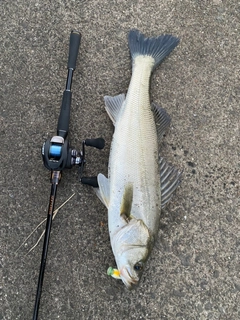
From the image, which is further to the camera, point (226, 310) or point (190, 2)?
point (190, 2)

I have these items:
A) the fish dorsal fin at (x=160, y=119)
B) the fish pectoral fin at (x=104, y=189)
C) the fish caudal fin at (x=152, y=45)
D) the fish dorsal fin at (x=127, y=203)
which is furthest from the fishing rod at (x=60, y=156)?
the fish caudal fin at (x=152, y=45)

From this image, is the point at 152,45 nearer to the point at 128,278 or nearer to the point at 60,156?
the point at 60,156

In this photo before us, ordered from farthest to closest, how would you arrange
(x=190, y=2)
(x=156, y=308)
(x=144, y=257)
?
1. (x=190, y=2)
2. (x=156, y=308)
3. (x=144, y=257)

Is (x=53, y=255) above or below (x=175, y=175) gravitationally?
below

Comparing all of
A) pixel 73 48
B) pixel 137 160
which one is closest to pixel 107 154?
pixel 137 160

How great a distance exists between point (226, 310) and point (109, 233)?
934 millimetres

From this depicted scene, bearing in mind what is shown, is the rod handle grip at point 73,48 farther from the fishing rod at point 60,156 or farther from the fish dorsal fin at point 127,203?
the fish dorsal fin at point 127,203

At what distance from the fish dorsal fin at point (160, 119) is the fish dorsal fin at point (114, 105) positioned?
0.75ft

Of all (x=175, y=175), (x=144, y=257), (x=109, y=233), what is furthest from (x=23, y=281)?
(x=175, y=175)

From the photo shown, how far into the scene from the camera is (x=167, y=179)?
97.7 inches

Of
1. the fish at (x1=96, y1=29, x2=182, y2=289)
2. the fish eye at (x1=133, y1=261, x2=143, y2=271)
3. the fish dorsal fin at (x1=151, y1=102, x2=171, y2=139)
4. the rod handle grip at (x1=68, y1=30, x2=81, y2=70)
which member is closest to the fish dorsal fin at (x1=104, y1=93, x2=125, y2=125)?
the fish at (x1=96, y1=29, x2=182, y2=289)

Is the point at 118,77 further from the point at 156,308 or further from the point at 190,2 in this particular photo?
the point at 156,308

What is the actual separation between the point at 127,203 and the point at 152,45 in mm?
1211

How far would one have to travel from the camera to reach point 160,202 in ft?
7.95
